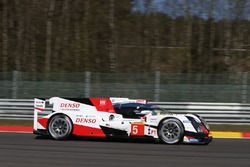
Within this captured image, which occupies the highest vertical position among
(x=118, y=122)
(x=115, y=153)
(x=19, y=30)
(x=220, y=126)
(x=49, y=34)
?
(x=19, y=30)

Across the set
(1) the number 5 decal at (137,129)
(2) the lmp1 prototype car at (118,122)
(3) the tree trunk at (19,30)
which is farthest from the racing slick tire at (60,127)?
(3) the tree trunk at (19,30)

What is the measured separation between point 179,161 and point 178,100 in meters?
9.83

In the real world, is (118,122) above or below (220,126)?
above

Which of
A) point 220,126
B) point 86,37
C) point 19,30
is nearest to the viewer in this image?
point 220,126

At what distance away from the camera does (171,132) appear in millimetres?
13109

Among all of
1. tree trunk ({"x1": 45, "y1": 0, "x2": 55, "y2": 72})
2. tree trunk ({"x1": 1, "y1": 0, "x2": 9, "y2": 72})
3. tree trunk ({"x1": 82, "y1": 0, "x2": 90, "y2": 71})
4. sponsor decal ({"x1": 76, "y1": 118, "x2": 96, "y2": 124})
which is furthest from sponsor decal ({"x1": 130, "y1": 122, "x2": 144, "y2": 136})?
tree trunk ({"x1": 1, "y1": 0, "x2": 9, "y2": 72})

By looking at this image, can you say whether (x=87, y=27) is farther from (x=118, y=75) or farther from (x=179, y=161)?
(x=179, y=161)

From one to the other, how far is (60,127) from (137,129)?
2044 millimetres

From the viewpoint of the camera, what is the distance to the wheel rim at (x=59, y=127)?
13685mm

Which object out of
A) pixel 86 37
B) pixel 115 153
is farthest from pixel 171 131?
pixel 86 37

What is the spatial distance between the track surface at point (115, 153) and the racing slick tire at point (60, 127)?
24 cm

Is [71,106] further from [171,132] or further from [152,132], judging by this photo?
[171,132]

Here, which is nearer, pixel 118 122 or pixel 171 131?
pixel 171 131

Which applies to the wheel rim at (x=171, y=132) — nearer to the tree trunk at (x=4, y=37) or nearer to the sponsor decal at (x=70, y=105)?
the sponsor decal at (x=70, y=105)
